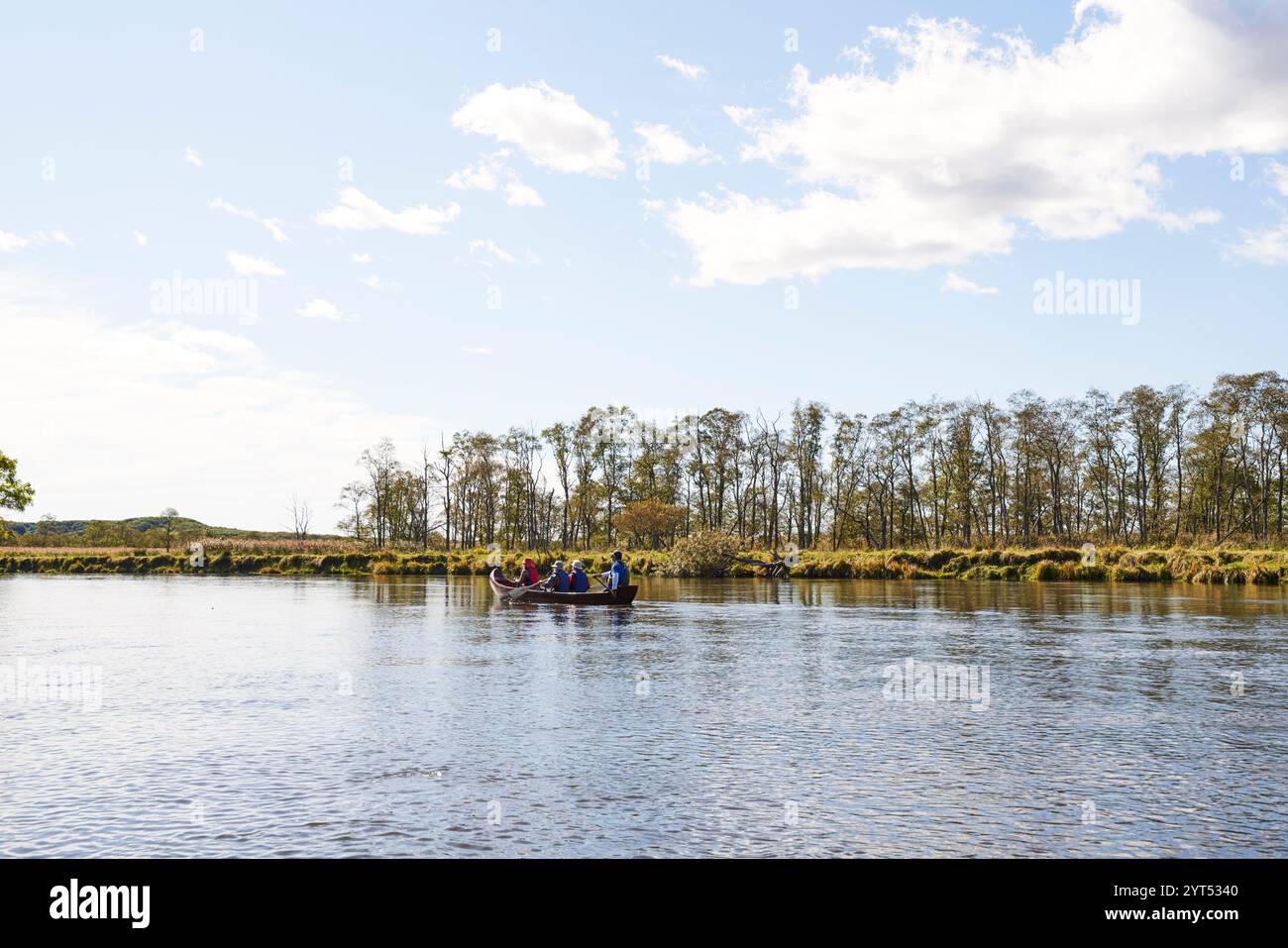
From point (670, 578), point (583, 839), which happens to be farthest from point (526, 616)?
point (670, 578)

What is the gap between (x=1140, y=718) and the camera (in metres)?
14.5

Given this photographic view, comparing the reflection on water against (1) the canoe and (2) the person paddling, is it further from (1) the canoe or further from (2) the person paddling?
(2) the person paddling

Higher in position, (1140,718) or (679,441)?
(679,441)

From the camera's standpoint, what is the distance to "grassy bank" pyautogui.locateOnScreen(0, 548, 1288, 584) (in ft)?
176

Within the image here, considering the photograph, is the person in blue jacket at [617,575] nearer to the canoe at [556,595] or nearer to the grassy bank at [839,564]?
the canoe at [556,595]

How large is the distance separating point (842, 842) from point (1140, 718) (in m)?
7.81

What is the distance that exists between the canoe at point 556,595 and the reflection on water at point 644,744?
27.9 ft

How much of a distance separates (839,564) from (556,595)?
3352 cm

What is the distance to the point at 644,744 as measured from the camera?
12.7 metres

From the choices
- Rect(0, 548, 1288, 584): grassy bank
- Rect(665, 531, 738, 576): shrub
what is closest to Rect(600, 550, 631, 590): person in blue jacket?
Rect(665, 531, 738, 576): shrub

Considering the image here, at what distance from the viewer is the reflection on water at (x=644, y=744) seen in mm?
9031

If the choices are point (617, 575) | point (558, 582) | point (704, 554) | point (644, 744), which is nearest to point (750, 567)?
point (704, 554)
